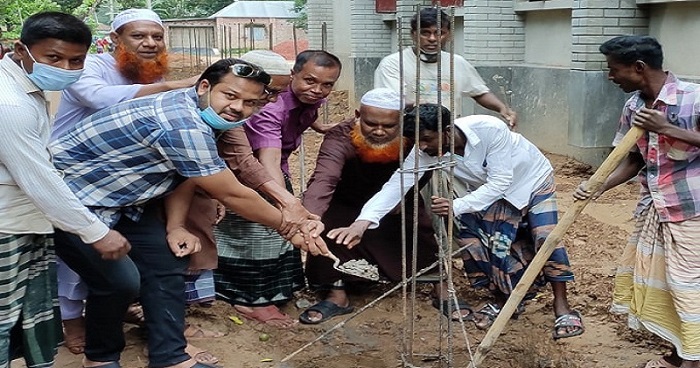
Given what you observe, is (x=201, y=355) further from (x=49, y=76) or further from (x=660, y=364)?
(x=660, y=364)

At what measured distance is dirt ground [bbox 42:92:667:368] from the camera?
3924 mm

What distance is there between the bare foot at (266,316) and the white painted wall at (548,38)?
5.59 meters

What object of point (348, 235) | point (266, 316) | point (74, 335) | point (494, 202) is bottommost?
point (266, 316)

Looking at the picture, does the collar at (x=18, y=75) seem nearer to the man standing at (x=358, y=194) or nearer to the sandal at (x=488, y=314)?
the man standing at (x=358, y=194)

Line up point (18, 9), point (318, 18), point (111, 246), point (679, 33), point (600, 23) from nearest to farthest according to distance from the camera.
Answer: point (111, 246) < point (679, 33) < point (600, 23) < point (318, 18) < point (18, 9)

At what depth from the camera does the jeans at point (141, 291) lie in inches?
125

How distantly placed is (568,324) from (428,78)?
6.13 feet

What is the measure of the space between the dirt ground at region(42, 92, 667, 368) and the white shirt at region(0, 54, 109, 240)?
1.09 m

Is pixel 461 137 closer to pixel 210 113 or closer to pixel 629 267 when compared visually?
pixel 629 267

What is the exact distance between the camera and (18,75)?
2.73 m

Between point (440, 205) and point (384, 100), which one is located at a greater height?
point (384, 100)

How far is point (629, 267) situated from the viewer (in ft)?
Result: 12.0

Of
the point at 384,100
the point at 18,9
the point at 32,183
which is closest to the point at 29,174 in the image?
the point at 32,183

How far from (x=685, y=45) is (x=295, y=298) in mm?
4621
